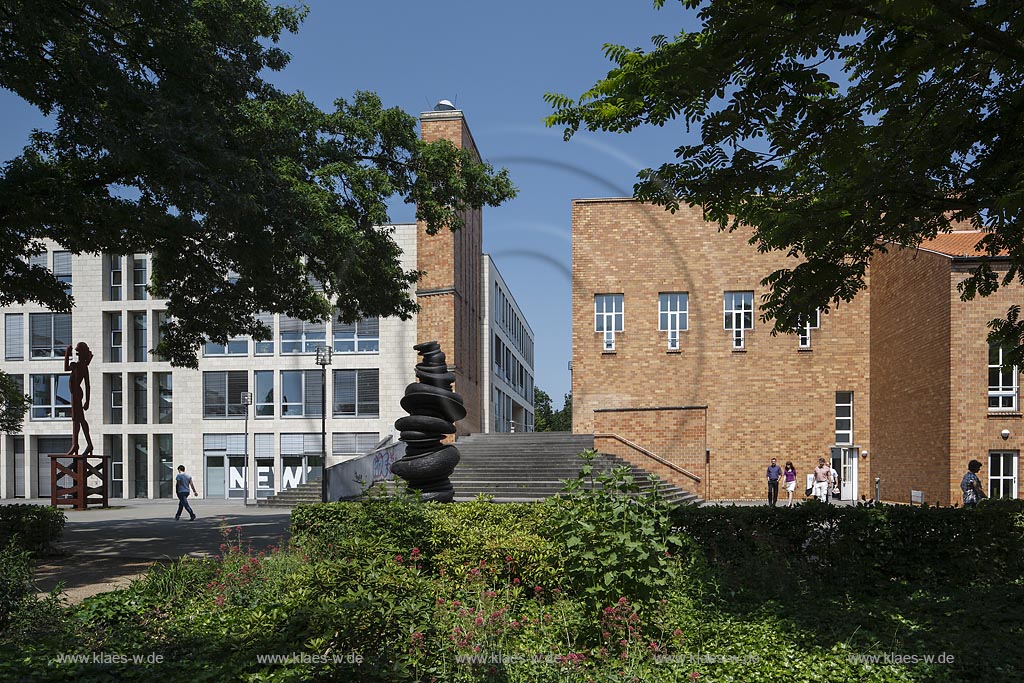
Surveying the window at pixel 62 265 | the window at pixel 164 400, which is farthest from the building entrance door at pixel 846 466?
the window at pixel 62 265

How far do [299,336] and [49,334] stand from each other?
547 inches

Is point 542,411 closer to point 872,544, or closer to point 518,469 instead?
point 518,469

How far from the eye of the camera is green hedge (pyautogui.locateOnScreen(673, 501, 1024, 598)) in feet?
34.9

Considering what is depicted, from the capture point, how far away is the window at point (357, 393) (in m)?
38.8

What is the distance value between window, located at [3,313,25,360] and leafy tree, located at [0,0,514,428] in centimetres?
2833

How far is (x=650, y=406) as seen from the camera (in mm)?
29672

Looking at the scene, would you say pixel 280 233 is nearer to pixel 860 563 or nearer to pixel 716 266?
pixel 860 563

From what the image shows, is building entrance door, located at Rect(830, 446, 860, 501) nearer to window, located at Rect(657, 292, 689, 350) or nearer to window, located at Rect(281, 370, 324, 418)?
window, located at Rect(657, 292, 689, 350)

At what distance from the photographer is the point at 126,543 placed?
648 inches

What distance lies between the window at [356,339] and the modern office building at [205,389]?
2.0 inches

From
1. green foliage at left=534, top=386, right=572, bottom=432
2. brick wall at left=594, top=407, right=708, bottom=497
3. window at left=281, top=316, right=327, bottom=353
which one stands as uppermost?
window at left=281, top=316, right=327, bottom=353

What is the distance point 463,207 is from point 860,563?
11635 mm

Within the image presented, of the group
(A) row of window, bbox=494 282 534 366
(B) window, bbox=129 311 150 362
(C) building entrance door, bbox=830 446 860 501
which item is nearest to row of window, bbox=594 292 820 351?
(C) building entrance door, bbox=830 446 860 501

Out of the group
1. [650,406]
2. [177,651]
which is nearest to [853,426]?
[650,406]
